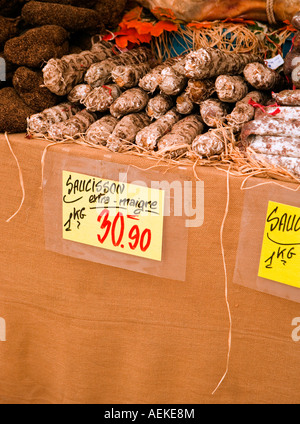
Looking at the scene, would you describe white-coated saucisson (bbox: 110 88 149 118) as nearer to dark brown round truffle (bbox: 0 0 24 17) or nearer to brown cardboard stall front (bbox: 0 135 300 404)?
brown cardboard stall front (bbox: 0 135 300 404)

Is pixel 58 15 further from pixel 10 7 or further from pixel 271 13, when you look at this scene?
pixel 271 13

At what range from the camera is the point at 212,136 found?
1.03 metres

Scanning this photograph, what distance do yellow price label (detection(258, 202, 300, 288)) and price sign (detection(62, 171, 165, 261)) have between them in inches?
9.8

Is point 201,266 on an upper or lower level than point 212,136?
lower

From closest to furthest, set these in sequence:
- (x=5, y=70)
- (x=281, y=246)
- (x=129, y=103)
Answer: (x=281, y=246) → (x=129, y=103) → (x=5, y=70)

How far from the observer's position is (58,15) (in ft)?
4.29

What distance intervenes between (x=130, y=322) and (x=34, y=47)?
0.81m

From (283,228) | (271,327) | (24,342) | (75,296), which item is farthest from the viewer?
(24,342)

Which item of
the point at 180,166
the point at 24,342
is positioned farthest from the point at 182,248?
the point at 24,342

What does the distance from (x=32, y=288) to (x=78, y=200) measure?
0.35 meters

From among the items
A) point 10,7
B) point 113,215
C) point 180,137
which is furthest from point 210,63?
point 10,7
